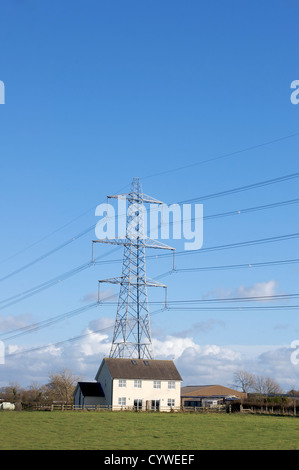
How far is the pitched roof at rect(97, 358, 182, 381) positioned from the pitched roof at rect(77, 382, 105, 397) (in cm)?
438

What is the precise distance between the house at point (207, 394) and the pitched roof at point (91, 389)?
106 ft

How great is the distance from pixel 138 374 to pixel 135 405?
13.3 feet

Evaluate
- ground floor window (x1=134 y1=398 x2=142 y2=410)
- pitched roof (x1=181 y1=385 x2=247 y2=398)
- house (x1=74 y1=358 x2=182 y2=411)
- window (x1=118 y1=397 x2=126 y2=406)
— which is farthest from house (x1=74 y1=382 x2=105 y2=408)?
pitched roof (x1=181 y1=385 x2=247 y2=398)

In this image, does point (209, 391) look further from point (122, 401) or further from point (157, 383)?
point (122, 401)

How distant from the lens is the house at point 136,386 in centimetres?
7469

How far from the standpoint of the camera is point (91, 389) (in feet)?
259

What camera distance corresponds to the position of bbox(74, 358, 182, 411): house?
7469cm

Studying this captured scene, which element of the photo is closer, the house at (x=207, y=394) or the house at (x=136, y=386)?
the house at (x=136, y=386)

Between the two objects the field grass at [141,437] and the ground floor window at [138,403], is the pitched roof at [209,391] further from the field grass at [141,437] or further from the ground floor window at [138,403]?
the field grass at [141,437]

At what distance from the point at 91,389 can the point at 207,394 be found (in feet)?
163

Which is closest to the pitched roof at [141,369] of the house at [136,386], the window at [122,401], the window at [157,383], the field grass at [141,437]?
the house at [136,386]
